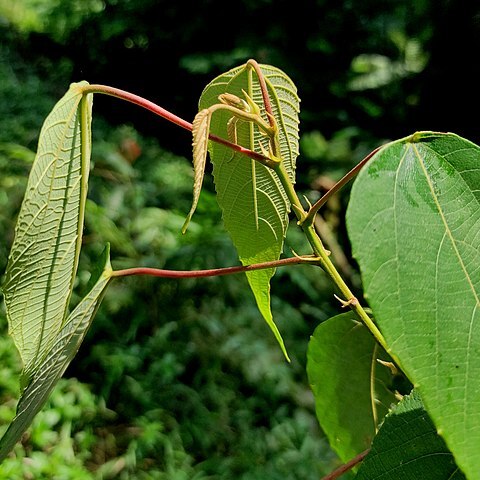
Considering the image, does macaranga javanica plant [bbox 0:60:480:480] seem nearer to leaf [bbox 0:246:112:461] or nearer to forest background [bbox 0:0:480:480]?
leaf [bbox 0:246:112:461]

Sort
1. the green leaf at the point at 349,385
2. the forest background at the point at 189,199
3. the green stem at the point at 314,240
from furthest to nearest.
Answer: the forest background at the point at 189,199 < the green leaf at the point at 349,385 < the green stem at the point at 314,240

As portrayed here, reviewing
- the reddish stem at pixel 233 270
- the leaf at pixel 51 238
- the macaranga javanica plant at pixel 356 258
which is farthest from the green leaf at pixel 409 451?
the leaf at pixel 51 238

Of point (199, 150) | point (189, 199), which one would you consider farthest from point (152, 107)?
point (189, 199)

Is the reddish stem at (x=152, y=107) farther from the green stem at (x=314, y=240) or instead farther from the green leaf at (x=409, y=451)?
the green leaf at (x=409, y=451)

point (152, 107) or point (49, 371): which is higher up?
point (152, 107)

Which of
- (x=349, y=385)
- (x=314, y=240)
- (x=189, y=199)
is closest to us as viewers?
(x=314, y=240)

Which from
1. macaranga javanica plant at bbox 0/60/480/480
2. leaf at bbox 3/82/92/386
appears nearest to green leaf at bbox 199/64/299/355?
macaranga javanica plant at bbox 0/60/480/480

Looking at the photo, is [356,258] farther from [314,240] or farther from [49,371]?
[49,371]
